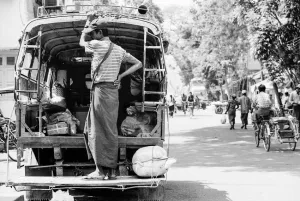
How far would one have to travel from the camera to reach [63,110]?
8.09 metres

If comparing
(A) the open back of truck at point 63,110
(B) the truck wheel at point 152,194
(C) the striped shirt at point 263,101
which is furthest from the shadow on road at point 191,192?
(C) the striped shirt at point 263,101

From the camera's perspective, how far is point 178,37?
54625 mm

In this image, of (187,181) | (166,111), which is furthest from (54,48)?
(187,181)

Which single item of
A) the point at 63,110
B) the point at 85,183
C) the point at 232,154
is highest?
the point at 63,110

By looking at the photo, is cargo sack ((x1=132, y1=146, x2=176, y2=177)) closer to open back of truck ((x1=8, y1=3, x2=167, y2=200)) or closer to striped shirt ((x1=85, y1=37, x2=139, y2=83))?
open back of truck ((x1=8, y1=3, x2=167, y2=200))

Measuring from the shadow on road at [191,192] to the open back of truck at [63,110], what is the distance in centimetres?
105

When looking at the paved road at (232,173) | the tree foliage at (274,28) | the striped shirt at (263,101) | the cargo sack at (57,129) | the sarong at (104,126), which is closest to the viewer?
the sarong at (104,126)

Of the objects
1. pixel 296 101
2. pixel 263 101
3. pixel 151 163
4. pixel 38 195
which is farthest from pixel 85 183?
pixel 296 101

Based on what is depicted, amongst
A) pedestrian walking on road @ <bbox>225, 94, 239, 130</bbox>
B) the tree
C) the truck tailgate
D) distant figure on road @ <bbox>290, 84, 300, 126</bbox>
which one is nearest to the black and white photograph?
the truck tailgate

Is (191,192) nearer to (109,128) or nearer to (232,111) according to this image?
(109,128)

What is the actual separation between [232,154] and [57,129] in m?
7.67

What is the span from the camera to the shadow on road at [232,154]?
468 inches

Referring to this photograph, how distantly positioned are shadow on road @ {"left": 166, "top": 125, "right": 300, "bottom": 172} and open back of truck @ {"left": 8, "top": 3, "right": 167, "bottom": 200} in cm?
401

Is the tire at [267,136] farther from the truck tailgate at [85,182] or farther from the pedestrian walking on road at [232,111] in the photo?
the pedestrian walking on road at [232,111]
